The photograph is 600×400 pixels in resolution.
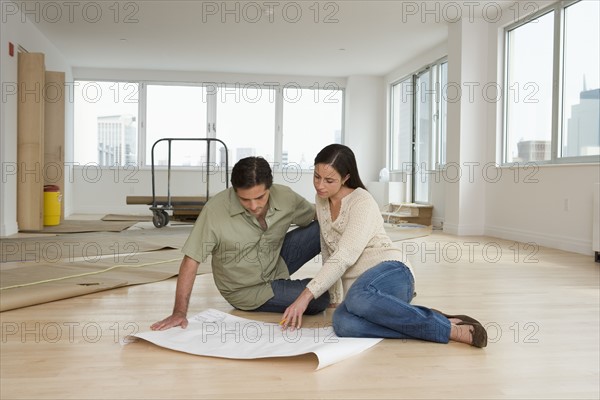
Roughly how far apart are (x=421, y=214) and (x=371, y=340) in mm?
6368

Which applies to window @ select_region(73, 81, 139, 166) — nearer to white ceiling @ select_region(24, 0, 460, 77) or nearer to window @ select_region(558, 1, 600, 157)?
white ceiling @ select_region(24, 0, 460, 77)

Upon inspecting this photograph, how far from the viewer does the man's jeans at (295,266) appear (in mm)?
2531

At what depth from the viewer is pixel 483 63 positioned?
6.92 meters

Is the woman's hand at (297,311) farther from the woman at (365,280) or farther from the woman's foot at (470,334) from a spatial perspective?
the woman's foot at (470,334)

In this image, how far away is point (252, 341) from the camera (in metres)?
2.09

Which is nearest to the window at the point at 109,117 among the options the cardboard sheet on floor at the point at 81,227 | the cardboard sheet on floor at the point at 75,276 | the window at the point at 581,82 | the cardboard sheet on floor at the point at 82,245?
the cardboard sheet on floor at the point at 81,227

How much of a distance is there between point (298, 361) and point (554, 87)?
475 cm

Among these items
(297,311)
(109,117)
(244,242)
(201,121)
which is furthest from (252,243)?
(109,117)

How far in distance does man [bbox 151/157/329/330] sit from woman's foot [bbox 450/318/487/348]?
1.95ft

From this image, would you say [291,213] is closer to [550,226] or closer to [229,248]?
[229,248]

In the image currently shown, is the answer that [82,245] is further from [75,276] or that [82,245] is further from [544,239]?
[544,239]

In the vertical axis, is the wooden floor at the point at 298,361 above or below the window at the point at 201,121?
below

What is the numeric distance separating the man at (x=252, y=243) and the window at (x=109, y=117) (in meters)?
8.51

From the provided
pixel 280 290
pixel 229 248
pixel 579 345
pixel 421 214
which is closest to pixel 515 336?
pixel 579 345
